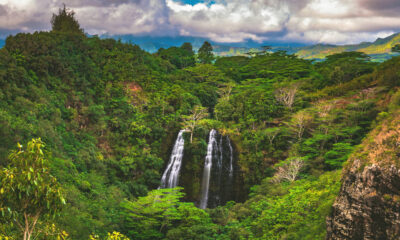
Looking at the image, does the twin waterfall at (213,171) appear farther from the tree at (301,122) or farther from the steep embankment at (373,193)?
the steep embankment at (373,193)

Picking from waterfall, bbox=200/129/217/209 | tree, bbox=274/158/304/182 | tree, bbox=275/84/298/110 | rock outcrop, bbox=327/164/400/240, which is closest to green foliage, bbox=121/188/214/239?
tree, bbox=274/158/304/182

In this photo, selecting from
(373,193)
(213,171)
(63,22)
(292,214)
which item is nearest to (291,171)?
(292,214)

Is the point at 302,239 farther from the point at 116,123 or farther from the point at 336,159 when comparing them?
the point at 116,123

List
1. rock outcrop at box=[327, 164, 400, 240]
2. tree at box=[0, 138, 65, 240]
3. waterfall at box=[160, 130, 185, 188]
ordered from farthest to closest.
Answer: waterfall at box=[160, 130, 185, 188]
rock outcrop at box=[327, 164, 400, 240]
tree at box=[0, 138, 65, 240]

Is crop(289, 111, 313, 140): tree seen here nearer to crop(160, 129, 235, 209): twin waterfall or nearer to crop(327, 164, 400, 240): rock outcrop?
crop(160, 129, 235, 209): twin waterfall

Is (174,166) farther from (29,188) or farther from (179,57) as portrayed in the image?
(179,57)

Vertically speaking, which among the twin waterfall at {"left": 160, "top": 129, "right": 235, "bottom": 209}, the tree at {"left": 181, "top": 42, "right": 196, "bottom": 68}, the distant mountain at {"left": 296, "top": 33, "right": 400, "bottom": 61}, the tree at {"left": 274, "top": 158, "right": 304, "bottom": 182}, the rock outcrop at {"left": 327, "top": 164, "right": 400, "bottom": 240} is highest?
Answer: the distant mountain at {"left": 296, "top": 33, "right": 400, "bottom": 61}

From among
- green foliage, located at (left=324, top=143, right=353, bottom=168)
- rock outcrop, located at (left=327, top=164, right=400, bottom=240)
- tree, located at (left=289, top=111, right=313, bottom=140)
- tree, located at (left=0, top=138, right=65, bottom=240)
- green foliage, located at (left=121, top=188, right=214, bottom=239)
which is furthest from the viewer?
tree, located at (left=289, top=111, right=313, bottom=140)
